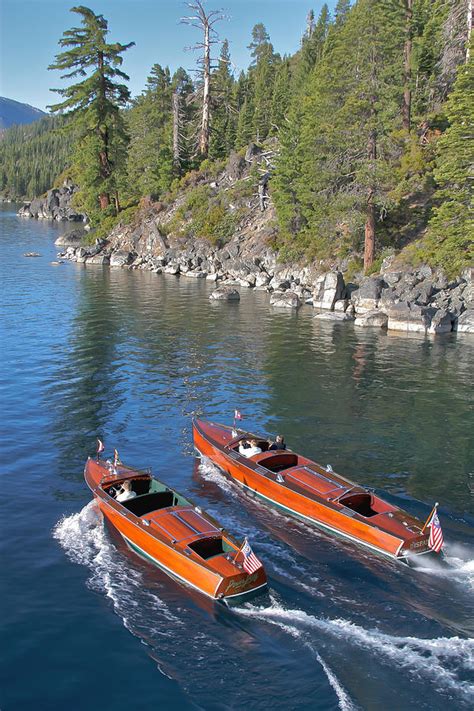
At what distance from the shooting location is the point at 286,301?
5075 centimetres

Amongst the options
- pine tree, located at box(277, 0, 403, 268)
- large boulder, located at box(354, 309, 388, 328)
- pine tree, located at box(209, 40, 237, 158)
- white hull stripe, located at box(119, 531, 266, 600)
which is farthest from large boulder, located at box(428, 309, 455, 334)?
pine tree, located at box(209, 40, 237, 158)

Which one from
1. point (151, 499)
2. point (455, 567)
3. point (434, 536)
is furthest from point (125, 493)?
point (455, 567)

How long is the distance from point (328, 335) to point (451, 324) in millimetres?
8809

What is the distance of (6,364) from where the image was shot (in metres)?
32.2

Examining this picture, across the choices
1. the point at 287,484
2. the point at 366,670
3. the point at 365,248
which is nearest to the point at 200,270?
A: the point at 365,248

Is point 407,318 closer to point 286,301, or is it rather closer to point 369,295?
point 369,295

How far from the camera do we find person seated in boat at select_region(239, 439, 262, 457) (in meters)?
20.6

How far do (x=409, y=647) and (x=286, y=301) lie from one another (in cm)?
3992

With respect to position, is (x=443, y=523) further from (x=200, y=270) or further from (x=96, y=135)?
(x=96, y=135)

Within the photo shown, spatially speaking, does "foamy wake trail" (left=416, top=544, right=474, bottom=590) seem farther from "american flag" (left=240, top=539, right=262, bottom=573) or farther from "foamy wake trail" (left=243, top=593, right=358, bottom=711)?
"american flag" (left=240, top=539, right=262, bottom=573)

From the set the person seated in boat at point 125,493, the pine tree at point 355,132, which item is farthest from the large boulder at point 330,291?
the person seated in boat at point 125,493

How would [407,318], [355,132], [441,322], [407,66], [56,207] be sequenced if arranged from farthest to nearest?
[56,207]
[407,66]
[355,132]
[407,318]
[441,322]

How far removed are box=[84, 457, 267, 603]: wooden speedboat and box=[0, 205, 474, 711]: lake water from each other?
482 millimetres

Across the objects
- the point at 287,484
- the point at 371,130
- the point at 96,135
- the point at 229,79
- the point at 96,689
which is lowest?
the point at 96,689
